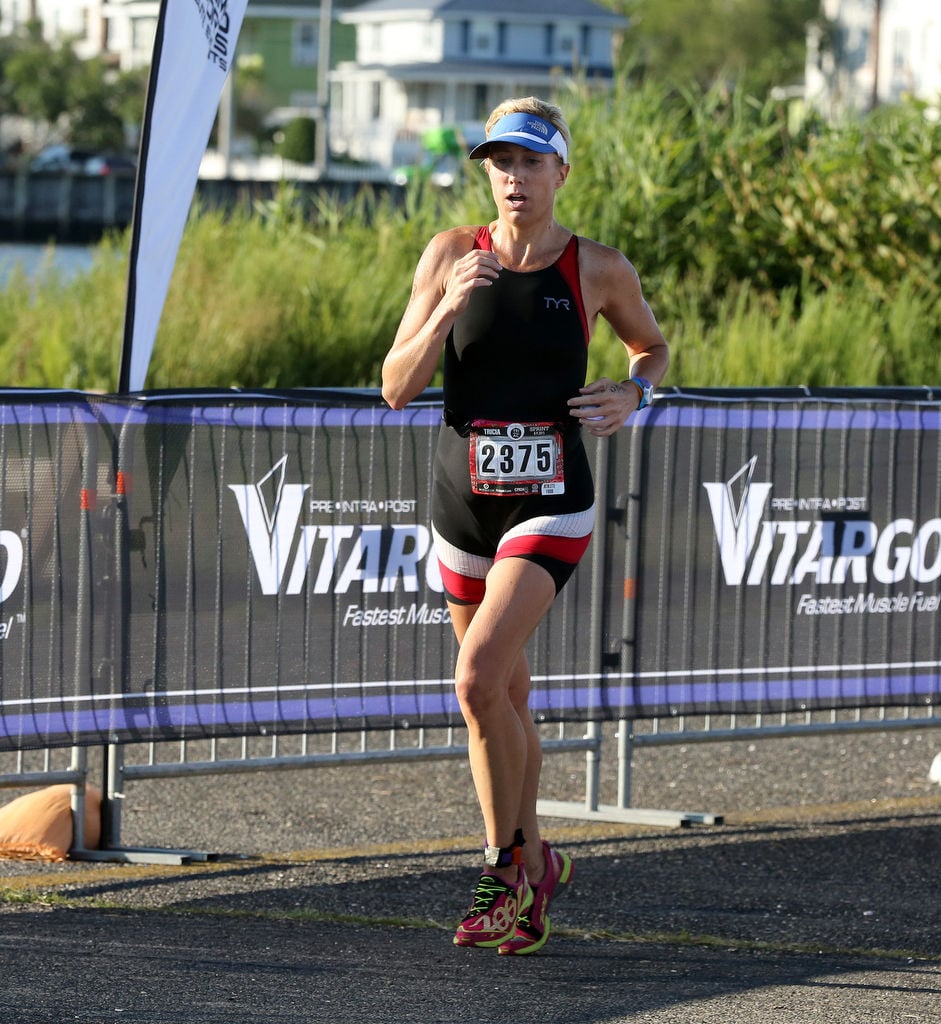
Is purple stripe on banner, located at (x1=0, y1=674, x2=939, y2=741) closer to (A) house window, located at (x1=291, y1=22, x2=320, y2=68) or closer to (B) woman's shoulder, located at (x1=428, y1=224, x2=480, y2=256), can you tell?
(B) woman's shoulder, located at (x1=428, y1=224, x2=480, y2=256)

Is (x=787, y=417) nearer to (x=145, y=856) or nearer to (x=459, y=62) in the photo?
(x=145, y=856)

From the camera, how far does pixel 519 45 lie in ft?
348

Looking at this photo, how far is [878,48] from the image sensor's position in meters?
79.4

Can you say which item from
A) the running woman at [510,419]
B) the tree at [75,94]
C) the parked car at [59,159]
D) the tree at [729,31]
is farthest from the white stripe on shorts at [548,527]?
the tree at [729,31]

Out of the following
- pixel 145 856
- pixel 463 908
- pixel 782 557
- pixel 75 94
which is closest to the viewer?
pixel 463 908

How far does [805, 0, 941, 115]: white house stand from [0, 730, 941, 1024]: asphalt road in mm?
65116

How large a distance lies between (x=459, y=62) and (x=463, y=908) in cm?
10171

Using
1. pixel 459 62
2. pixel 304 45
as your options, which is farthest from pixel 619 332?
pixel 304 45

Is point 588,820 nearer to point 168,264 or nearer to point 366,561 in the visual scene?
point 366,561

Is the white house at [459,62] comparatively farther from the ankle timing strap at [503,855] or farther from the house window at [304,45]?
the ankle timing strap at [503,855]

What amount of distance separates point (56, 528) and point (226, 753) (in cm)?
176

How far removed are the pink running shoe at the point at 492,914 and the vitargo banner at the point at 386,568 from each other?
5.24 ft

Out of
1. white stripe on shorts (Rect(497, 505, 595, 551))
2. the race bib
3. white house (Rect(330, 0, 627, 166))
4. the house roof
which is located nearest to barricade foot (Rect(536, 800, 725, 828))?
white stripe on shorts (Rect(497, 505, 595, 551))

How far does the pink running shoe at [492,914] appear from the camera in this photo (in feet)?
16.7
